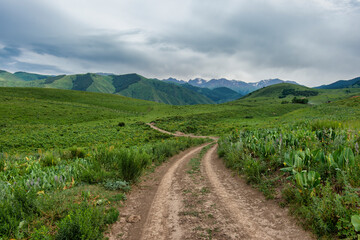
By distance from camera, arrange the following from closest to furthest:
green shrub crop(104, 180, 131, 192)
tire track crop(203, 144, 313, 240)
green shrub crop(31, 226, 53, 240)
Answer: green shrub crop(31, 226, 53, 240) → tire track crop(203, 144, 313, 240) → green shrub crop(104, 180, 131, 192)

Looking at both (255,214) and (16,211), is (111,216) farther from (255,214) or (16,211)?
(255,214)

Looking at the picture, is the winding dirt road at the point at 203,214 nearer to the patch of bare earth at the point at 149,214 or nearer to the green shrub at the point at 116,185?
the patch of bare earth at the point at 149,214

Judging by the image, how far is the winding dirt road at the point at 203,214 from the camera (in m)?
4.21

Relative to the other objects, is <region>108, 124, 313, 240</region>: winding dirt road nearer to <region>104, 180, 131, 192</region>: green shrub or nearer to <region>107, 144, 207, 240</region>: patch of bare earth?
<region>107, 144, 207, 240</region>: patch of bare earth

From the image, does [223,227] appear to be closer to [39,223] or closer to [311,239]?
[311,239]

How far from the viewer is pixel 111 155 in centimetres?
865

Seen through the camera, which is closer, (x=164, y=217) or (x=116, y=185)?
(x=164, y=217)

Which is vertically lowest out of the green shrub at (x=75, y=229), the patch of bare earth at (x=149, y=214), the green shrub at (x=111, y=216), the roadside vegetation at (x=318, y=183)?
the patch of bare earth at (x=149, y=214)

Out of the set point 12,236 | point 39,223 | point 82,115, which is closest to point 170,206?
point 39,223

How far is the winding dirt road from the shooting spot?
4.21 metres

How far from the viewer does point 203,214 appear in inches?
199

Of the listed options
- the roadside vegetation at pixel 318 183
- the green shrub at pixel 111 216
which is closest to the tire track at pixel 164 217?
the green shrub at pixel 111 216

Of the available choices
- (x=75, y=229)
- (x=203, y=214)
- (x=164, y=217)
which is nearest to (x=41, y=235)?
(x=75, y=229)

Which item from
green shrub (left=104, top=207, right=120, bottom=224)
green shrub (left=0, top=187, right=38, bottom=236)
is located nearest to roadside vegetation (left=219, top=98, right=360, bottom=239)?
green shrub (left=104, top=207, right=120, bottom=224)
